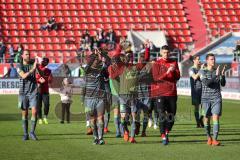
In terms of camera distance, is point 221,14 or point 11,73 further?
point 221,14

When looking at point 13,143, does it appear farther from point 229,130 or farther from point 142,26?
point 142,26

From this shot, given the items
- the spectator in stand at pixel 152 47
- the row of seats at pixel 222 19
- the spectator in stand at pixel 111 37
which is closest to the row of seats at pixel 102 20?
the row of seats at pixel 222 19

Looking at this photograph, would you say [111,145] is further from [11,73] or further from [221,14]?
[221,14]

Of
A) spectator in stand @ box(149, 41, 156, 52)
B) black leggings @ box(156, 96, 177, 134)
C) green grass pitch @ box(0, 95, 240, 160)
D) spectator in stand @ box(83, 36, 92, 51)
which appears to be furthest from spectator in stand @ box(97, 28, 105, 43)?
black leggings @ box(156, 96, 177, 134)

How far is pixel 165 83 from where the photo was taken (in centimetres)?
1519

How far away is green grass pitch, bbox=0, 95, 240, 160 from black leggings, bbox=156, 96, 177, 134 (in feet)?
1.42

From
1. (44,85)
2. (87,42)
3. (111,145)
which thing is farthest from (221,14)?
(111,145)

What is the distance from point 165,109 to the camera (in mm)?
15383

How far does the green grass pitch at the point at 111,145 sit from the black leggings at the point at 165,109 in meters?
0.43

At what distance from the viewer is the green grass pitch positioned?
13.2m

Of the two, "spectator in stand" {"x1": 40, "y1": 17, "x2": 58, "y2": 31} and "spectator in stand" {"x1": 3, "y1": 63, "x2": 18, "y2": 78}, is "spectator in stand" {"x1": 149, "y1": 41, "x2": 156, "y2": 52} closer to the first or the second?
"spectator in stand" {"x1": 40, "y1": 17, "x2": 58, "y2": 31}

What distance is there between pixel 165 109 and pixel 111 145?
1.44 metres

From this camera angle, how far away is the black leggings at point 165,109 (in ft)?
49.9

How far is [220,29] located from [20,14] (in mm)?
14853
